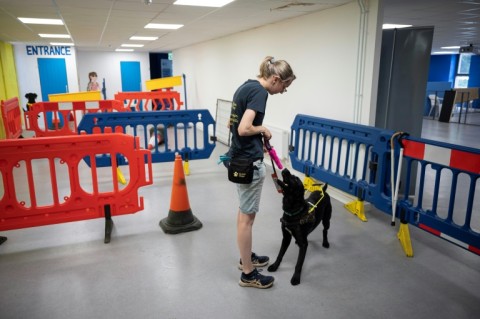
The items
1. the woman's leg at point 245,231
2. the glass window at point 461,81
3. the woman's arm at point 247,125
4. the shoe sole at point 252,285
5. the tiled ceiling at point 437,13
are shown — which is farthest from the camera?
the glass window at point 461,81

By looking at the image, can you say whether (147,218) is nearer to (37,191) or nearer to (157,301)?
(157,301)

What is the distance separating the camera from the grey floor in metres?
2.39

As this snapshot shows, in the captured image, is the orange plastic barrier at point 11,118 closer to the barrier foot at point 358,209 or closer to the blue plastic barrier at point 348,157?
the blue plastic barrier at point 348,157

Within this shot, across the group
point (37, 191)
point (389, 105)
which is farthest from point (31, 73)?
point (389, 105)

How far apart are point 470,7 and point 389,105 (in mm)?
2408

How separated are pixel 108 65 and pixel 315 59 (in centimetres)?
1217

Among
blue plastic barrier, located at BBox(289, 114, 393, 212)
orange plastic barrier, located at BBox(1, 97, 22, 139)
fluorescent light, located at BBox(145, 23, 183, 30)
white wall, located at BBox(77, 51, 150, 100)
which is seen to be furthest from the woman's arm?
white wall, located at BBox(77, 51, 150, 100)

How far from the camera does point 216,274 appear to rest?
280 cm

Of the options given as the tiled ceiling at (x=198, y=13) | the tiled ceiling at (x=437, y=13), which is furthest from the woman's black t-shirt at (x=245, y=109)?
the tiled ceiling at (x=437, y=13)

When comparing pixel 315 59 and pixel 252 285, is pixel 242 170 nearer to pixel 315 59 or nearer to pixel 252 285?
pixel 252 285

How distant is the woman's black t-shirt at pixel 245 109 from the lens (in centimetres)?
222

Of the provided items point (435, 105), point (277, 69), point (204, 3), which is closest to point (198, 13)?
point (204, 3)

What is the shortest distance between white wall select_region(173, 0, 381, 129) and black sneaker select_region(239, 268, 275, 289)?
2.48 metres

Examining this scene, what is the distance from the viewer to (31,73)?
11.7 metres
